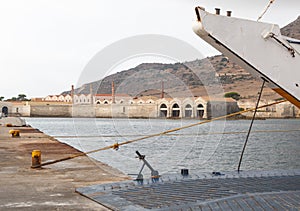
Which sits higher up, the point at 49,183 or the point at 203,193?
the point at 203,193

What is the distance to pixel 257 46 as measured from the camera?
22.6 feet

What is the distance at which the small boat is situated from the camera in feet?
21.6

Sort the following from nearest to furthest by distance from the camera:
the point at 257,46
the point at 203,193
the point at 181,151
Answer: the point at 257,46 < the point at 203,193 < the point at 181,151

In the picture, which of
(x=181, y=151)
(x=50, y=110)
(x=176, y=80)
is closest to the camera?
(x=176, y=80)

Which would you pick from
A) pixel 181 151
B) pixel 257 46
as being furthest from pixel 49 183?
pixel 181 151

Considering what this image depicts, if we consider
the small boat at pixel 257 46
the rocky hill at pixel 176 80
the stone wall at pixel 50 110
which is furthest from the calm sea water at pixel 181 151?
the stone wall at pixel 50 110

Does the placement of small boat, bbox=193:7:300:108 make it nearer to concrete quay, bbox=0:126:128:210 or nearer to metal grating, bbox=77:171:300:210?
metal grating, bbox=77:171:300:210

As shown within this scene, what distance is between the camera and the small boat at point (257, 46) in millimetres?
6570

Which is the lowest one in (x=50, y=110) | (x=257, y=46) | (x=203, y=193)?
(x=203, y=193)

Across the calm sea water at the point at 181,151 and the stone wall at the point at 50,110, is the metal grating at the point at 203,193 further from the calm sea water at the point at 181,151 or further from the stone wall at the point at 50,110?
the stone wall at the point at 50,110

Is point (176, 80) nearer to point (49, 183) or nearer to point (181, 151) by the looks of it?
point (49, 183)

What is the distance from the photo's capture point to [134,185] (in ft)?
30.6

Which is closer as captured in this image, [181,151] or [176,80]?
[176,80]

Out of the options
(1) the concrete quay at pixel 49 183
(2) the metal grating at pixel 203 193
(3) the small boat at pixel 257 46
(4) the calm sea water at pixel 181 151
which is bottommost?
(4) the calm sea water at pixel 181 151
